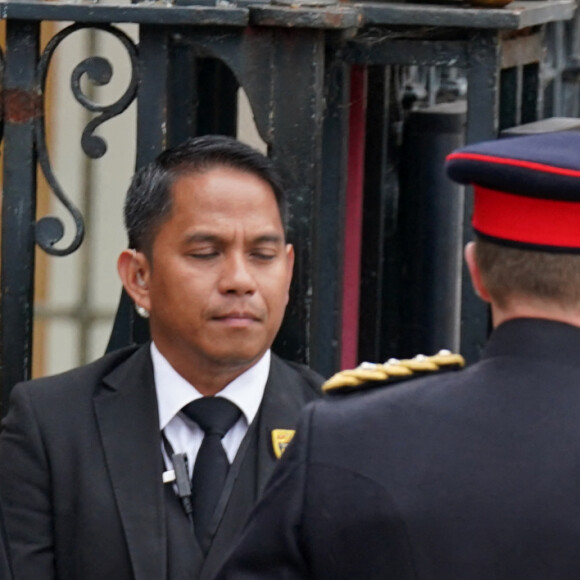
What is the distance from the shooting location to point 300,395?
329 centimetres

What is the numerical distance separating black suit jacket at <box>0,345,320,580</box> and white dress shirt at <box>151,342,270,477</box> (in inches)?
0.9

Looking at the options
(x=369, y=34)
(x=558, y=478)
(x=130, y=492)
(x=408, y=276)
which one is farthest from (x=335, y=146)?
(x=558, y=478)

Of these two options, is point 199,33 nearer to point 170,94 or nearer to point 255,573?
point 170,94

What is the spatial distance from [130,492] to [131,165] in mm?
2459

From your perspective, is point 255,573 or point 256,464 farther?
Answer: point 256,464

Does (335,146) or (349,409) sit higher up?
(335,146)

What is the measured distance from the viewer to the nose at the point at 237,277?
10.3 feet

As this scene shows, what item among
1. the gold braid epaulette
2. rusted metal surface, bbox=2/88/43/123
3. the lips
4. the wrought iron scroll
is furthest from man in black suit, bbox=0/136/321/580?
the gold braid epaulette

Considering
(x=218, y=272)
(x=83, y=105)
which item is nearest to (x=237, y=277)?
(x=218, y=272)

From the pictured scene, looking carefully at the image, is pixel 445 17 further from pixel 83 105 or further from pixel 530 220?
pixel 530 220

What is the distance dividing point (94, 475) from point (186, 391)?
246 mm

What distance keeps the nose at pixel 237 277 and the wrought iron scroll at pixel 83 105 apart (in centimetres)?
40

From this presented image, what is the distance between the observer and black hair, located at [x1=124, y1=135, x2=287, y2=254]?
3248 millimetres

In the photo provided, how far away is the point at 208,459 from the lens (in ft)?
10.3
